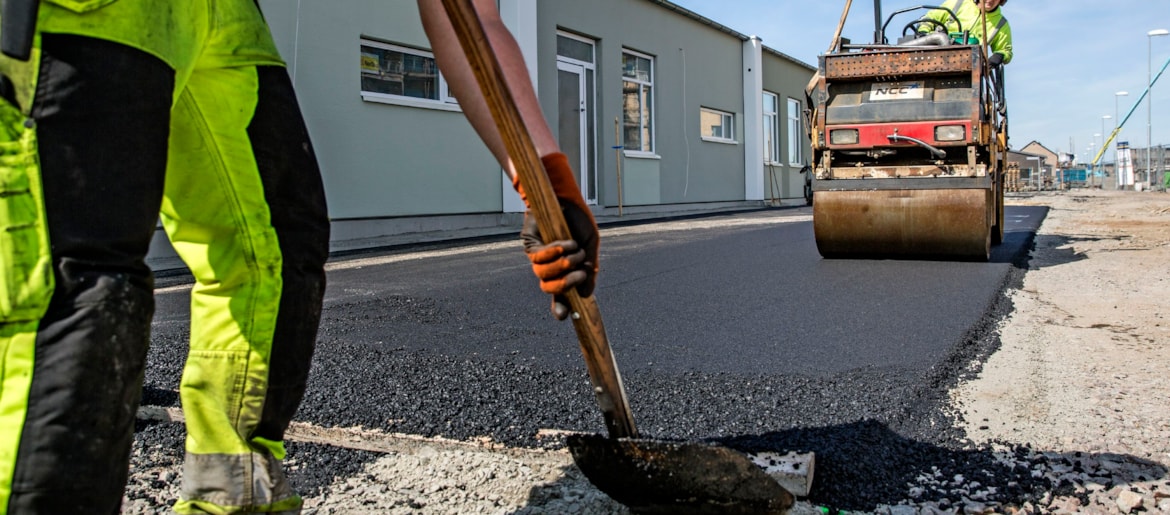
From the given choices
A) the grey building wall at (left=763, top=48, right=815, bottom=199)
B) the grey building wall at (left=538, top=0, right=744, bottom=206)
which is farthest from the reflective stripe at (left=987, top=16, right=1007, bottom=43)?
the grey building wall at (left=763, top=48, right=815, bottom=199)

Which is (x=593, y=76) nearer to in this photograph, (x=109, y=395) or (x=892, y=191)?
(x=892, y=191)

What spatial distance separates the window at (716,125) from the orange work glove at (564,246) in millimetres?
17060

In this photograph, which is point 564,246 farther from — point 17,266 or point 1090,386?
point 1090,386

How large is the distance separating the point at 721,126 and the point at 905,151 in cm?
1330

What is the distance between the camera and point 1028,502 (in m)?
1.84

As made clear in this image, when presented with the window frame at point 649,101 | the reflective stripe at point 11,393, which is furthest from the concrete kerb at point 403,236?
the reflective stripe at point 11,393

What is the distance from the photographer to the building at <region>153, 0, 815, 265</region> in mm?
9570

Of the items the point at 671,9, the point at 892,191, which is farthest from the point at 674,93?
the point at 892,191

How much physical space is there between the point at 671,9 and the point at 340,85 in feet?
30.3

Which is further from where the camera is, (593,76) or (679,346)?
(593,76)

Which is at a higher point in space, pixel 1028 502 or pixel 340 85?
pixel 340 85

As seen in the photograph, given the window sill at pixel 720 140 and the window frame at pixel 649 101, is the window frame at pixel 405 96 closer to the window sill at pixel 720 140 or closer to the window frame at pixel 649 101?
the window frame at pixel 649 101

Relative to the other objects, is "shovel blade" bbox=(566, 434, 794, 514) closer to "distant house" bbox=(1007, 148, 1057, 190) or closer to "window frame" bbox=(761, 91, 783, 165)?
"window frame" bbox=(761, 91, 783, 165)

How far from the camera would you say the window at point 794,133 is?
2431 centimetres
